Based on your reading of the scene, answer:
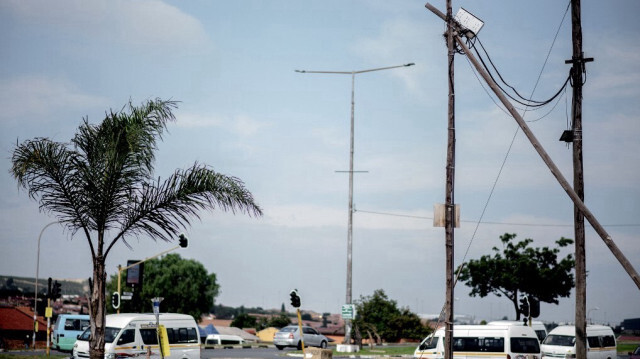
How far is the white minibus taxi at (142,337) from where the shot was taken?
89.4 ft

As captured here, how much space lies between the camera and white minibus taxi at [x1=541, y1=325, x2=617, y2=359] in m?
37.1

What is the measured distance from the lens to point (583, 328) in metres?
20.0

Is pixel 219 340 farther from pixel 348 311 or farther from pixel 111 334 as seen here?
pixel 111 334

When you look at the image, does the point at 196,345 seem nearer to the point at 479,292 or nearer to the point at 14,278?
the point at 479,292

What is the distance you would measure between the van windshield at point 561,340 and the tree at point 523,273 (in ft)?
84.1

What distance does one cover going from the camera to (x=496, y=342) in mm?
30766

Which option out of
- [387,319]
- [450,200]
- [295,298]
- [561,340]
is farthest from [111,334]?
[387,319]

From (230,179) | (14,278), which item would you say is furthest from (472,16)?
(14,278)

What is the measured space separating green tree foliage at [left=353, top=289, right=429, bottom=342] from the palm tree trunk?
52.8 meters

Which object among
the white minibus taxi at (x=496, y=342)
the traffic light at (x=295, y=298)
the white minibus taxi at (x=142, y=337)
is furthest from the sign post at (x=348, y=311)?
the traffic light at (x=295, y=298)

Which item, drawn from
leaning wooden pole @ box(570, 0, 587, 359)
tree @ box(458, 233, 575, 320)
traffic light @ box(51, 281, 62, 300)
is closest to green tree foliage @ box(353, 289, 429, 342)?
tree @ box(458, 233, 575, 320)

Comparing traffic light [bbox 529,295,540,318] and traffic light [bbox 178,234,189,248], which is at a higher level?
traffic light [bbox 178,234,189,248]

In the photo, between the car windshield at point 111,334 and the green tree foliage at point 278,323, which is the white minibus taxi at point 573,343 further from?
the green tree foliage at point 278,323

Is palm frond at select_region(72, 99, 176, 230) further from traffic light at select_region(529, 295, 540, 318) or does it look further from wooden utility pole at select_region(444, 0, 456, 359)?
traffic light at select_region(529, 295, 540, 318)
